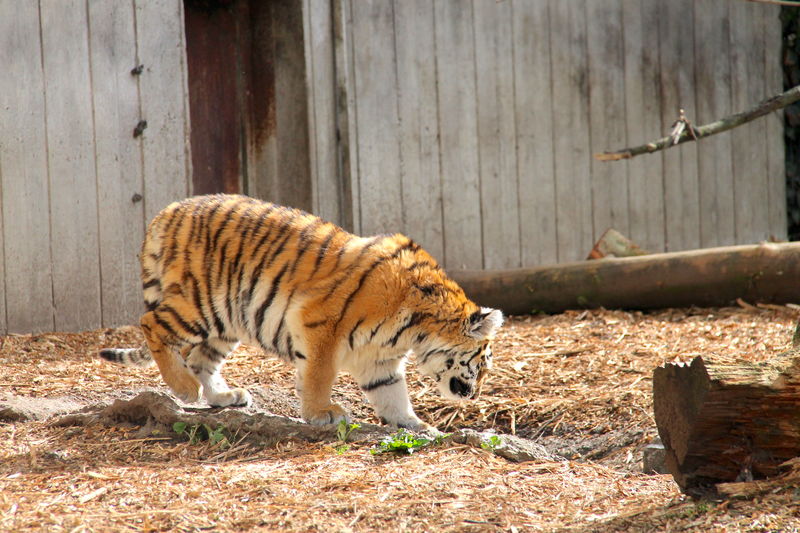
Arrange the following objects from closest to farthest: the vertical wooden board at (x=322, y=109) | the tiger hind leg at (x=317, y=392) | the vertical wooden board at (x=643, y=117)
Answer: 1. the tiger hind leg at (x=317, y=392)
2. the vertical wooden board at (x=322, y=109)
3. the vertical wooden board at (x=643, y=117)

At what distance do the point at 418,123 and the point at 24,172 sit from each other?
3086 mm

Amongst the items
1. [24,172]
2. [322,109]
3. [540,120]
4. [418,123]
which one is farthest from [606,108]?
[24,172]

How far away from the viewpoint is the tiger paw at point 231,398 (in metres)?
4.57

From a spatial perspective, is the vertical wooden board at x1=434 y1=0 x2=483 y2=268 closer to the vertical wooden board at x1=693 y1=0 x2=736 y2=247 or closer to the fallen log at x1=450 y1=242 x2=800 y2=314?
the fallen log at x1=450 y1=242 x2=800 y2=314

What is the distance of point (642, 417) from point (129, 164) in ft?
12.9

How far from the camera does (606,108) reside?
344 inches

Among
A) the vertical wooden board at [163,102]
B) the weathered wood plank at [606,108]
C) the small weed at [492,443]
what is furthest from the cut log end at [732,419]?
the weathered wood plank at [606,108]

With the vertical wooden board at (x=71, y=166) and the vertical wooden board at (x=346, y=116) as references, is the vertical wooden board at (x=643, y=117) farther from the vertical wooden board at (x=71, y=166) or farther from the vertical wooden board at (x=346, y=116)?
the vertical wooden board at (x=71, y=166)

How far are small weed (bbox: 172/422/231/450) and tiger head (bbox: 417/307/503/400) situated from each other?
959 mm

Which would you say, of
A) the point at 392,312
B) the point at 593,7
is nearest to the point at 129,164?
the point at 392,312

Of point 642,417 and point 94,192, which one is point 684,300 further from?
point 94,192

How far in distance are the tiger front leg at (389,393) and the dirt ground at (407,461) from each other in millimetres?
361

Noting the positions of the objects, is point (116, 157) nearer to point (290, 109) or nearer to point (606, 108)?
point (290, 109)

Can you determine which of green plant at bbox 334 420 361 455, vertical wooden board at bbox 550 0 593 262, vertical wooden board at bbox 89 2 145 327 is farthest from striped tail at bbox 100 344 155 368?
vertical wooden board at bbox 550 0 593 262
